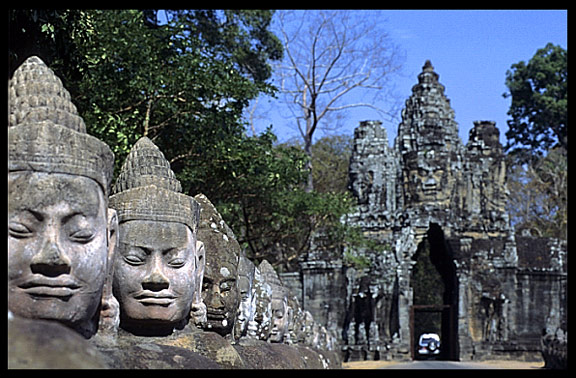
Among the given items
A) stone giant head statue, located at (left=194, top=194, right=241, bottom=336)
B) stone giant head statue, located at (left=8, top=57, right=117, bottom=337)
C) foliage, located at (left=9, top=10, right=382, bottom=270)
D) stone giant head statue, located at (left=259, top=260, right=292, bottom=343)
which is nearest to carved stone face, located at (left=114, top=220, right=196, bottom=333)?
stone giant head statue, located at (left=8, top=57, right=117, bottom=337)

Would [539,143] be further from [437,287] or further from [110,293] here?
[110,293]

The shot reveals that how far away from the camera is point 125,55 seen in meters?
13.4

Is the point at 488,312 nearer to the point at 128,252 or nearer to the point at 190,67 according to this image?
the point at 190,67

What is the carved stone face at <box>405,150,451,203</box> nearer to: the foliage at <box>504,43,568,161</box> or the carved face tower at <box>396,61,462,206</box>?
the carved face tower at <box>396,61,462,206</box>

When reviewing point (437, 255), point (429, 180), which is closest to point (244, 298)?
point (429, 180)

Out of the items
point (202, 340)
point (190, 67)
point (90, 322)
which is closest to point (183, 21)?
point (190, 67)

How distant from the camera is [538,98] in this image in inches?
1623

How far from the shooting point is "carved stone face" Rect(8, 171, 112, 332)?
321 cm

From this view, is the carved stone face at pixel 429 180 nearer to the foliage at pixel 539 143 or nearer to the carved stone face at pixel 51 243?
the foliage at pixel 539 143

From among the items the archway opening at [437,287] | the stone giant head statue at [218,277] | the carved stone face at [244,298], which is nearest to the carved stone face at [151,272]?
the stone giant head statue at [218,277]

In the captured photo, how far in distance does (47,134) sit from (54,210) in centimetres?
29

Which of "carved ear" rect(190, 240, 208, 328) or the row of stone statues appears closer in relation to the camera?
the row of stone statues

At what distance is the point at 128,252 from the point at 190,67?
1013 cm

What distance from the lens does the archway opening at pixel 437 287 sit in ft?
97.4
